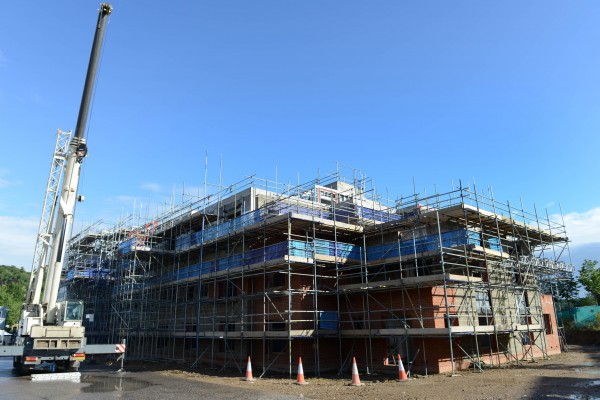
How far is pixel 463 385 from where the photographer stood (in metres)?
13.7

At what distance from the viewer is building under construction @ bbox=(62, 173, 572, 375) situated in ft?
59.7

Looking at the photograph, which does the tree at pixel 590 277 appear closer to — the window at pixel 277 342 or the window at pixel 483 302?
the window at pixel 483 302

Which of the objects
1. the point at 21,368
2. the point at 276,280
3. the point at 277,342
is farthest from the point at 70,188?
the point at 277,342

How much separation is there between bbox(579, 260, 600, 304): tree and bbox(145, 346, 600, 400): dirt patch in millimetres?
27994

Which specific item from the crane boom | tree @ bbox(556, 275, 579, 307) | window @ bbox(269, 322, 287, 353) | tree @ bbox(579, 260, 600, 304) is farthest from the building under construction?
tree @ bbox(556, 275, 579, 307)

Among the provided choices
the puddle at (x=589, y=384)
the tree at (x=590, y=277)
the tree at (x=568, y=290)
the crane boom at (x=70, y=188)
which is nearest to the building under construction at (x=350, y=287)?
the puddle at (x=589, y=384)

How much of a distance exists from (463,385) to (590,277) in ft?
125

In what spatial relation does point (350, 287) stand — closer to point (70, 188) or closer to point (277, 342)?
point (277, 342)

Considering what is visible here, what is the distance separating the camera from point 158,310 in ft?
87.8

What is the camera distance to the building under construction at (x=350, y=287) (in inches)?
716

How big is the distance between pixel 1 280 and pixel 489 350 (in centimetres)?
11266

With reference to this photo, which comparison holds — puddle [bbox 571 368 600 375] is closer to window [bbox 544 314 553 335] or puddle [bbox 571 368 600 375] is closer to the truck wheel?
window [bbox 544 314 553 335]

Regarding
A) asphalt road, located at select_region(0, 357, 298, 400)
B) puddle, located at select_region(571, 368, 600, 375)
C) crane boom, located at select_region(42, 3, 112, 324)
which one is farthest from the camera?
crane boom, located at select_region(42, 3, 112, 324)

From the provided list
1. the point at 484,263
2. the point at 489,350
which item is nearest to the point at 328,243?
the point at 484,263
